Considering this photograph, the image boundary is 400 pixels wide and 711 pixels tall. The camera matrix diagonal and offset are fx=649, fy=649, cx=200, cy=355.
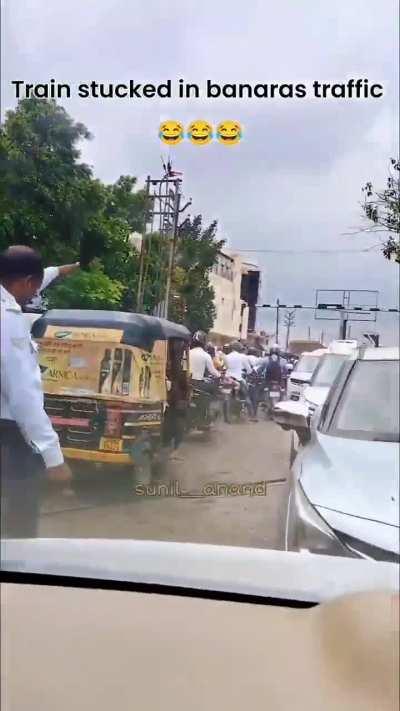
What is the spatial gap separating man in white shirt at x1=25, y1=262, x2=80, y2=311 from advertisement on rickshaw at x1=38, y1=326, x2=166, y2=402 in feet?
0.25

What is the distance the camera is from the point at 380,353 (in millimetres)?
1555

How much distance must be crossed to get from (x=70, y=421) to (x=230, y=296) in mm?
511

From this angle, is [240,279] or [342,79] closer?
[342,79]

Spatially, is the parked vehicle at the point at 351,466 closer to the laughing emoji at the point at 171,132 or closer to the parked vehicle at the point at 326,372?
the parked vehicle at the point at 326,372

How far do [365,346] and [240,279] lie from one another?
347mm

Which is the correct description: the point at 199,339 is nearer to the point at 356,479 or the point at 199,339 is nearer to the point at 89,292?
the point at 89,292

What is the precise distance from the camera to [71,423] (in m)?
1.63

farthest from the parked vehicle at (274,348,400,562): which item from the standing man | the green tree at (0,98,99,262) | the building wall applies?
the green tree at (0,98,99,262)

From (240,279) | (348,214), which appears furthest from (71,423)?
(348,214)

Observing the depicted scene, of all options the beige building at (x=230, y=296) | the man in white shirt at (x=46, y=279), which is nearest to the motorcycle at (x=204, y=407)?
the beige building at (x=230, y=296)

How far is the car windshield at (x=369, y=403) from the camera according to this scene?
1530 mm

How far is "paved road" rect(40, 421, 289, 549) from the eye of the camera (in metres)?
1.57

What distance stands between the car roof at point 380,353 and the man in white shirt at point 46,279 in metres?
0.76

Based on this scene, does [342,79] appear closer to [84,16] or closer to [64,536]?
[84,16]
